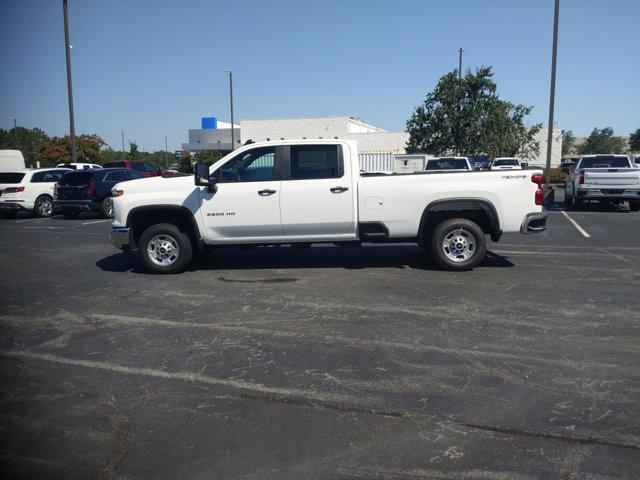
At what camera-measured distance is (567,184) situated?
71.5 feet

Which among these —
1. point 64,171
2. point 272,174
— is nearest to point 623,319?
point 272,174

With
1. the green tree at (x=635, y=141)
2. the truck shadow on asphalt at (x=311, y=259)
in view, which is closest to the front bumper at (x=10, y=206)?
the truck shadow on asphalt at (x=311, y=259)

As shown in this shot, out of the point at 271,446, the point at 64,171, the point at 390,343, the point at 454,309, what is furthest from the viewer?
the point at 64,171

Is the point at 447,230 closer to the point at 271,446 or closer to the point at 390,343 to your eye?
the point at 390,343

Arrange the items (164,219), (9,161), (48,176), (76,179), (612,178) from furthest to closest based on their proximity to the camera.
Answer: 1. (9,161)
2. (48,176)
3. (76,179)
4. (612,178)
5. (164,219)

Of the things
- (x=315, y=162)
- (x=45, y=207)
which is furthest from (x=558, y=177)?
(x=315, y=162)

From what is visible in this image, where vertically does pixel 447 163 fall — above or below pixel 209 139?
below

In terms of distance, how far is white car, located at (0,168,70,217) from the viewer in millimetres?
19219

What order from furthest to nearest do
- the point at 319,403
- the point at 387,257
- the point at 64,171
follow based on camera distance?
1. the point at 64,171
2. the point at 387,257
3. the point at 319,403

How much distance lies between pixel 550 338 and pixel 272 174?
15.7 ft

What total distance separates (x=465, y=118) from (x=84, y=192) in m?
21.5

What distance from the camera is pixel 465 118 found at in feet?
105

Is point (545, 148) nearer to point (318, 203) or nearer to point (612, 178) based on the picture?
point (612, 178)

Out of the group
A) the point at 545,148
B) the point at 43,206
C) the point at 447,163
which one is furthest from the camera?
the point at 545,148
